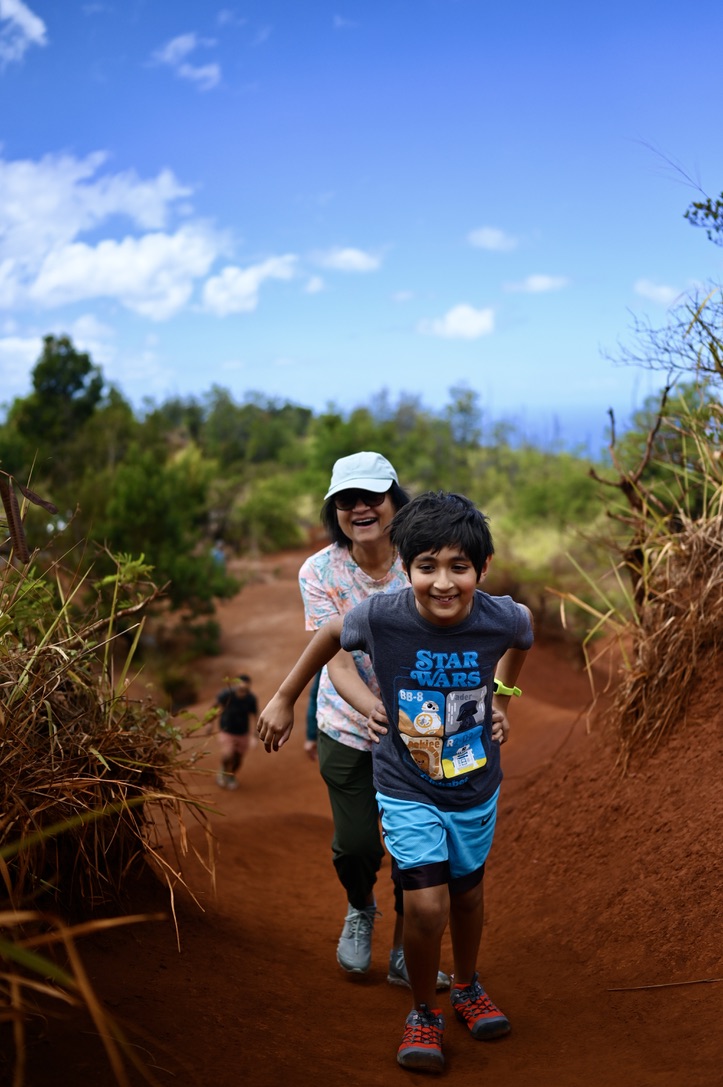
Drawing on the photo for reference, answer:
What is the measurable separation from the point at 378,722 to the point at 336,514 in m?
1.09

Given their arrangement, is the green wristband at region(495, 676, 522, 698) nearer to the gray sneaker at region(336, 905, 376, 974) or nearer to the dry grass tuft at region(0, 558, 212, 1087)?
the dry grass tuft at region(0, 558, 212, 1087)

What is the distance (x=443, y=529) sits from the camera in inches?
121

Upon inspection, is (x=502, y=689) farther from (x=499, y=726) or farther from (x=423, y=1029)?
(x=423, y=1029)

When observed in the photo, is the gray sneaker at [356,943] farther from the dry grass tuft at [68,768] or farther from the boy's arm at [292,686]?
the boy's arm at [292,686]

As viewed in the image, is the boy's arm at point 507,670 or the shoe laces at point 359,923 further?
the shoe laces at point 359,923

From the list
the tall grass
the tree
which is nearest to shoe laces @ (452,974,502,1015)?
the tall grass

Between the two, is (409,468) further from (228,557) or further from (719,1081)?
(719,1081)

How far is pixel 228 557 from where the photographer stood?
102ft

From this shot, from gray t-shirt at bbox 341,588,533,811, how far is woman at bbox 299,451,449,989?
0.62 meters

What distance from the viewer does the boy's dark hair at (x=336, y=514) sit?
159 inches

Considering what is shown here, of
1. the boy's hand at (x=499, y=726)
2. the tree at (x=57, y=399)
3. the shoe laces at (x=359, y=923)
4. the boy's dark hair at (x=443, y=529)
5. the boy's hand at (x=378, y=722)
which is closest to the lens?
the boy's dark hair at (x=443, y=529)

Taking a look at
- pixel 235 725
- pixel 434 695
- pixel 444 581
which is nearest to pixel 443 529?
pixel 444 581

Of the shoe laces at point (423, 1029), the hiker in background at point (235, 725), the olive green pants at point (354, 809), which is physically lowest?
the hiker in background at point (235, 725)

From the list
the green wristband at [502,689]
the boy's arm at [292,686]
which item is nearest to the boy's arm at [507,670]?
the green wristband at [502,689]
